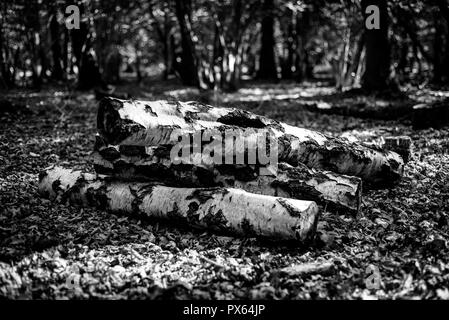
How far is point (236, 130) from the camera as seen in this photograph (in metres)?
→ 4.44

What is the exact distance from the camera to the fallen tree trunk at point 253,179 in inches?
172

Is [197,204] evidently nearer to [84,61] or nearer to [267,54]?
[84,61]

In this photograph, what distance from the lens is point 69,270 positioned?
3.51m

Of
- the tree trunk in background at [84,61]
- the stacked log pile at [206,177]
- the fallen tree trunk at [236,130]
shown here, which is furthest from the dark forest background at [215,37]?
the stacked log pile at [206,177]

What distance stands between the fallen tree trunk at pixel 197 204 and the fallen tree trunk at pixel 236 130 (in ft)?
2.14

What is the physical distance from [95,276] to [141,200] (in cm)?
117

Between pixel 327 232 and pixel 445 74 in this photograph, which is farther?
pixel 445 74

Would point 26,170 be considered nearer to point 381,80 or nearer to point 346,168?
point 346,168

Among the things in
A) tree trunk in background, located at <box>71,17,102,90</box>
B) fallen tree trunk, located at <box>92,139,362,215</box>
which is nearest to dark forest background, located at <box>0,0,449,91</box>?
tree trunk in background, located at <box>71,17,102,90</box>

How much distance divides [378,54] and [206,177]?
418 inches

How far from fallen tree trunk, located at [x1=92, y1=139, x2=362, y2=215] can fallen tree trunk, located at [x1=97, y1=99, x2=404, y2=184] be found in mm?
248

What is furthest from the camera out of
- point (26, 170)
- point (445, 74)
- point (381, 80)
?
point (445, 74)

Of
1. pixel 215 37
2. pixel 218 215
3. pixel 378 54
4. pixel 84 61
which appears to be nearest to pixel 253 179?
pixel 218 215

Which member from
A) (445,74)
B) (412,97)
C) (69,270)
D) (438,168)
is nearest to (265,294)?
(69,270)
